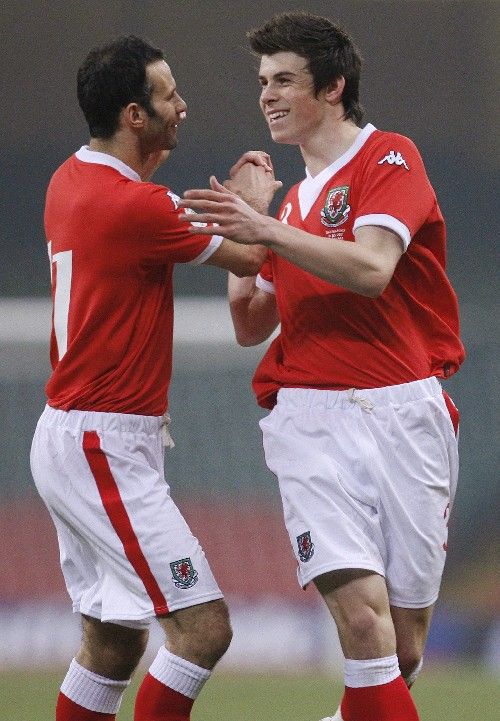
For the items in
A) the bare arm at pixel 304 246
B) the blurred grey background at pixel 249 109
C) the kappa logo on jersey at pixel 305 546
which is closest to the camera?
the bare arm at pixel 304 246

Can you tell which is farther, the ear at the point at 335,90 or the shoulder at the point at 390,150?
the ear at the point at 335,90

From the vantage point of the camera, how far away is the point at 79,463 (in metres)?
3.58

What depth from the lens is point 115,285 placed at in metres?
3.57

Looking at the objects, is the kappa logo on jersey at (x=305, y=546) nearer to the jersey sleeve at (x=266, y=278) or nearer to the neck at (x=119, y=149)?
the jersey sleeve at (x=266, y=278)

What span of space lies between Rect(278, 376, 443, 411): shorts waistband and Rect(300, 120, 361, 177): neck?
2.01 ft

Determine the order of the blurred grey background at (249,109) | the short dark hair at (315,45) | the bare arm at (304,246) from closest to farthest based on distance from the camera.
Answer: the bare arm at (304,246)
the short dark hair at (315,45)
the blurred grey background at (249,109)

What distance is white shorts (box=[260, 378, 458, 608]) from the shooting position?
345cm

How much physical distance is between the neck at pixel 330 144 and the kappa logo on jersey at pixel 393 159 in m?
0.18

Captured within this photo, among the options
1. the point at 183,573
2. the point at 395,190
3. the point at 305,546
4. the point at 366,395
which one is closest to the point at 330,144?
the point at 395,190

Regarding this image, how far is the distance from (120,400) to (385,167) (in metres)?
0.91

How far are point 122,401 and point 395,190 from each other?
89 cm

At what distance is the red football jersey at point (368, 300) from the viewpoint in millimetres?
3504

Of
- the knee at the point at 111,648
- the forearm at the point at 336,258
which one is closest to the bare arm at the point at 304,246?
the forearm at the point at 336,258

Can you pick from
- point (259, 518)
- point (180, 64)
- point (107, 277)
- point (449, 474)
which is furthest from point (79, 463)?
point (180, 64)
